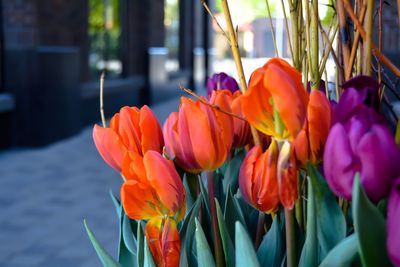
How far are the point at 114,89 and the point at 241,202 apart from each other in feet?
34.5

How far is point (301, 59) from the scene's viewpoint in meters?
0.91

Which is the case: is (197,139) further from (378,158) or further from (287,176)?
(378,158)

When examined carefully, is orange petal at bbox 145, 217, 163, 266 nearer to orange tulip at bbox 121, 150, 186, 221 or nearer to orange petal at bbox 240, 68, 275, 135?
orange tulip at bbox 121, 150, 186, 221

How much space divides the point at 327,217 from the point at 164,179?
0.61 feet

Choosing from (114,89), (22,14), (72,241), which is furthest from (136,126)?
(114,89)

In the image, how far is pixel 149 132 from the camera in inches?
32.4

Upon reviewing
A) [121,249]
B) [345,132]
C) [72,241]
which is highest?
[345,132]

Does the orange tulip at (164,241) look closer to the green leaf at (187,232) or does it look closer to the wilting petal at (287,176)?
the green leaf at (187,232)

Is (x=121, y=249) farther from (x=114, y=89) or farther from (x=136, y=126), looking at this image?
(x=114, y=89)

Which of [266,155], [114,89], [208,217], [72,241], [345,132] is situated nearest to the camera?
[345,132]

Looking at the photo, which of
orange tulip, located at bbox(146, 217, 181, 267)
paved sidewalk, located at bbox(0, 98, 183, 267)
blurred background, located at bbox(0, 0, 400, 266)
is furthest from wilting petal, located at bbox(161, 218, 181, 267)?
paved sidewalk, located at bbox(0, 98, 183, 267)

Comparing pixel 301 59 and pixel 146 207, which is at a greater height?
pixel 301 59

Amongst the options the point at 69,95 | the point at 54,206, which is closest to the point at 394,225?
the point at 54,206

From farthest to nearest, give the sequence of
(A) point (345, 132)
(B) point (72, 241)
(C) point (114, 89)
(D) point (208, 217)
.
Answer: (C) point (114, 89) < (B) point (72, 241) < (D) point (208, 217) < (A) point (345, 132)
